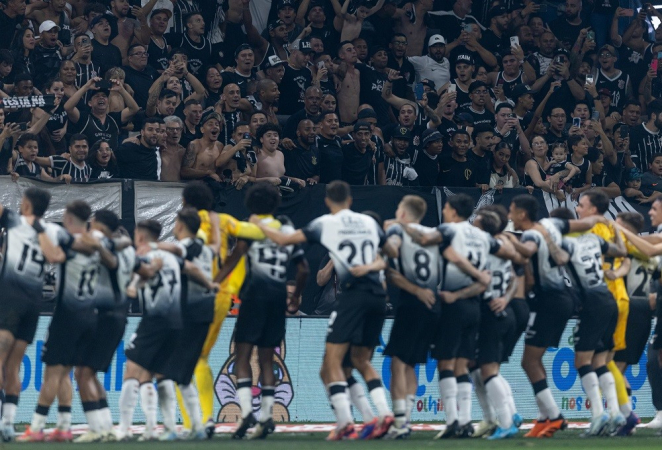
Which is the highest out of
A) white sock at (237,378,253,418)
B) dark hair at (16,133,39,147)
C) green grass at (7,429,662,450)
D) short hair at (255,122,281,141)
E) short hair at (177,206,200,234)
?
short hair at (255,122,281,141)

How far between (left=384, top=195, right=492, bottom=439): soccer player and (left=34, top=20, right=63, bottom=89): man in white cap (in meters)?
7.32

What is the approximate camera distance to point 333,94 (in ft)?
66.3

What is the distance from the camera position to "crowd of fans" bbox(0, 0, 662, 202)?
1745 cm

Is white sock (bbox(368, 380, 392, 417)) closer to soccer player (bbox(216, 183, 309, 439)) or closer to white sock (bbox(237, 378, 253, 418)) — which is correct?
soccer player (bbox(216, 183, 309, 439))

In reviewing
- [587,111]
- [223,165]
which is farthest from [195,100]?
[587,111]

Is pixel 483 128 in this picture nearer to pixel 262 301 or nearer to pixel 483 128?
pixel 483 128

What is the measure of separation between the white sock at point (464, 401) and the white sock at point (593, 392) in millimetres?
1366

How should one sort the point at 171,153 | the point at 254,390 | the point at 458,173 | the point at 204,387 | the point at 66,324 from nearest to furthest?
1. the point at 66,324
2. the point at 204,387
3. the point at 254,390
4. the point at 171,153
5. the point at 458,173

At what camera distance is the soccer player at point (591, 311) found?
44.2 ft

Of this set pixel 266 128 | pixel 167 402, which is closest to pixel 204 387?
pixel 167 402

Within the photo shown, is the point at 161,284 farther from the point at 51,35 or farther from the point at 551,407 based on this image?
the point at 51,35

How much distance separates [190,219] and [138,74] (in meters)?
7.06

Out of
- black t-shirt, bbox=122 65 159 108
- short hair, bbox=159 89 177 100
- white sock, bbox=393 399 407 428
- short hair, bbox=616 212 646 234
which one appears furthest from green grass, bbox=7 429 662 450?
black t-shirt, bbox=122 65 159 108

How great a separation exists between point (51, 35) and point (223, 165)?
3.25 meters
